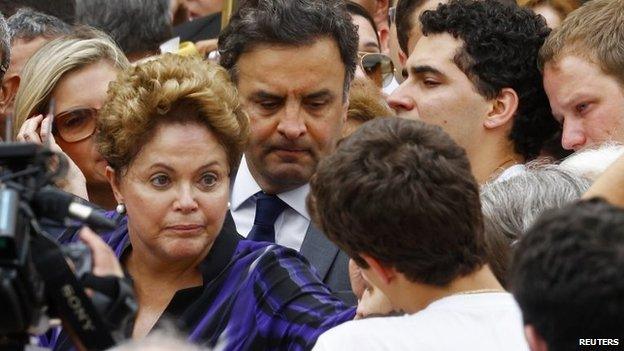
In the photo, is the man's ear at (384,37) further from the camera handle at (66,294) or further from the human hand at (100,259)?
the camera handle at (66,294)

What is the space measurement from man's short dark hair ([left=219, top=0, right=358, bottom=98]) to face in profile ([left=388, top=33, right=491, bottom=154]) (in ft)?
0.93

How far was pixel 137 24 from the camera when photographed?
647cm

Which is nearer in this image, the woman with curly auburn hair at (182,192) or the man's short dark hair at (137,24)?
the woman with curly auburn hair at (182,192)

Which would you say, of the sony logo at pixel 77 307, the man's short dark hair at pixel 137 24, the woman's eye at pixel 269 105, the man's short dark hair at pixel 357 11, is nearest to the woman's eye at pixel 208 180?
the woman's eye at pixel 269 105

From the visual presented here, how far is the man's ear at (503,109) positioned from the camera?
5.00 m

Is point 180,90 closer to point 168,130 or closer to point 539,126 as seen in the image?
point 168,130

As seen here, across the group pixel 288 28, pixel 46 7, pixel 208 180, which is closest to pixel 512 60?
pixel 288 28

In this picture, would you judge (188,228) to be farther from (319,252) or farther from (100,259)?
(100,259)

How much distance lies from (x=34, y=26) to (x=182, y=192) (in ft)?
8.14

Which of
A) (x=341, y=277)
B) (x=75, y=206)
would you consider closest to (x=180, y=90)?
(x=341, y=277)

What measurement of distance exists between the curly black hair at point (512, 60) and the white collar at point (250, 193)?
2.70 feet

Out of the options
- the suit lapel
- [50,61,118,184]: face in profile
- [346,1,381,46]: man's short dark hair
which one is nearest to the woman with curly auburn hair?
the suit lapel

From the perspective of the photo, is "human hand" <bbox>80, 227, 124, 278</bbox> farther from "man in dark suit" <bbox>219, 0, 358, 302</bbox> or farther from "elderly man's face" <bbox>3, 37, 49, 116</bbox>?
"elderly man's face" <bbox>3, 37, 49, 116</bbox>

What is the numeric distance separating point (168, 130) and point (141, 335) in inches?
25.8
